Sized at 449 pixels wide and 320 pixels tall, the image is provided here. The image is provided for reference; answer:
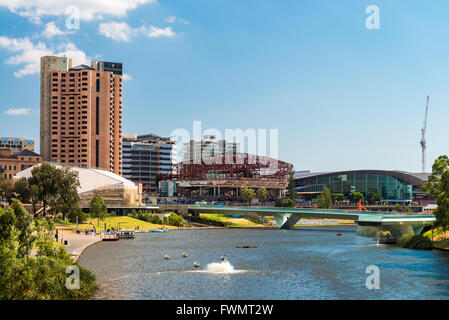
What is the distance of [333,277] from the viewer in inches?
3007

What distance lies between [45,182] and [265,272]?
97453 millimetres

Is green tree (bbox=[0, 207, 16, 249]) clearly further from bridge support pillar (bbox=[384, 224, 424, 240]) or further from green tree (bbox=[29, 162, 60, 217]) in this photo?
green tree (bbox=[29, 162, 60, 217])

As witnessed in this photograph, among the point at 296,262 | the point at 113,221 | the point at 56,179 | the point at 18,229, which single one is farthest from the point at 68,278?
the point at 113,221

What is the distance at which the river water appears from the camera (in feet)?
211

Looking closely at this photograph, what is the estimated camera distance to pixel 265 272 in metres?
80.9

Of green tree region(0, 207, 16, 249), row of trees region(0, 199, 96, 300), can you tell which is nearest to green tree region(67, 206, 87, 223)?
row of trees region(0, 199, 96, 300)

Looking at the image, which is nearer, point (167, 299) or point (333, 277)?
point (167, 299)

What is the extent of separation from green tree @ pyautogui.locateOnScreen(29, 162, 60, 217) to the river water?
43.3 m

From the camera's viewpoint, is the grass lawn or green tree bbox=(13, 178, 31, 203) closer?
the grass lawn

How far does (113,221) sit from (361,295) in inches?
5062

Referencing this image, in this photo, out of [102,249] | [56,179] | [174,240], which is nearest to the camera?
[102,249]

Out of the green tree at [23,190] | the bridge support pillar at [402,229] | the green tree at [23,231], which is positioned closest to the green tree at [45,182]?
the green tree at [23,190]
